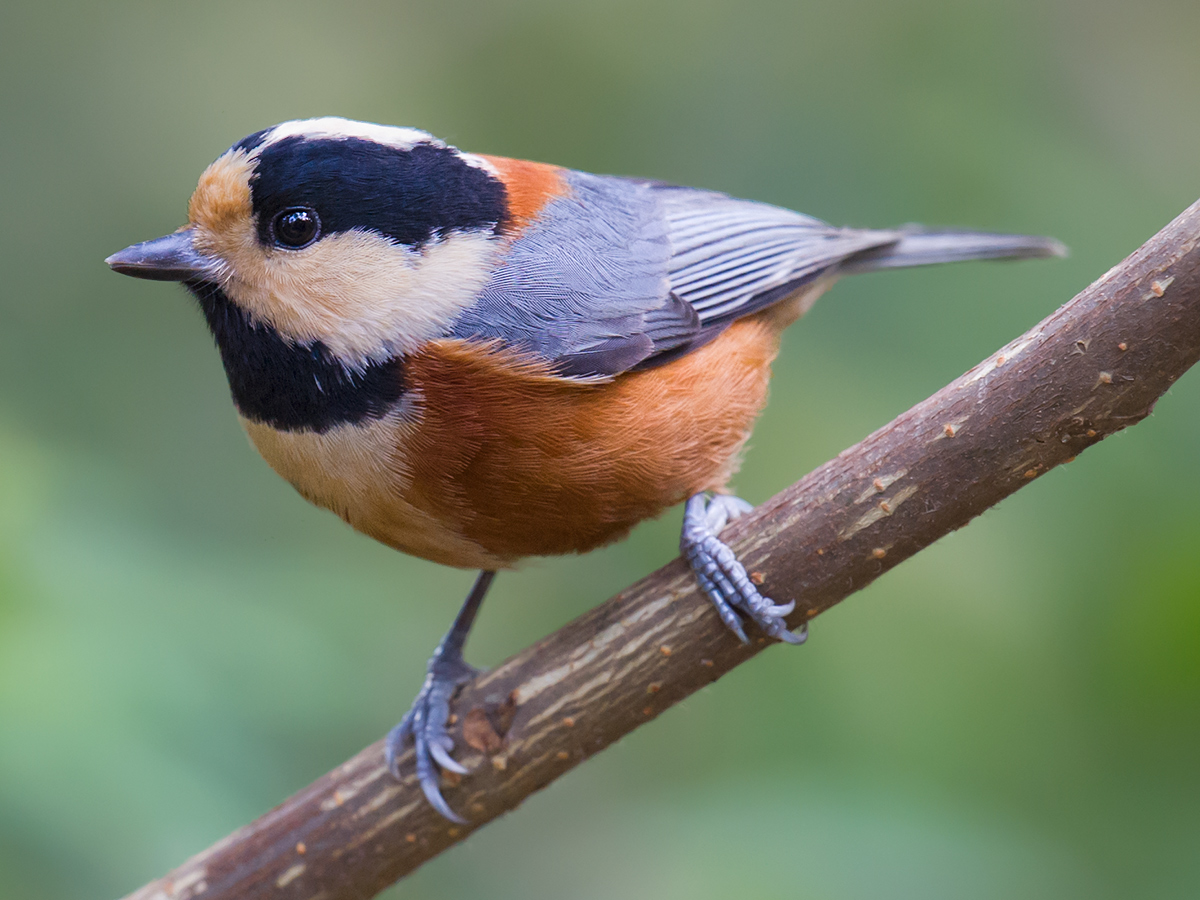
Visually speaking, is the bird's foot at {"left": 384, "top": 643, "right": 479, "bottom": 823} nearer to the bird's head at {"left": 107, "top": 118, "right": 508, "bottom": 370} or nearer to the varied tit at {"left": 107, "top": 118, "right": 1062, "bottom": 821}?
the varied tit at {"left": 107, "top": 118, "right": 1062, "bottom": 821}

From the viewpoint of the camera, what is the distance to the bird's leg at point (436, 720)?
254 centimetres

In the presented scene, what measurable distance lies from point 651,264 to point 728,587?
84 centimetres

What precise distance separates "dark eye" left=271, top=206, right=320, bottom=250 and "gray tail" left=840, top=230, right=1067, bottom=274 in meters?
1.56

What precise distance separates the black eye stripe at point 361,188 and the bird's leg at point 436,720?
110 centimetres

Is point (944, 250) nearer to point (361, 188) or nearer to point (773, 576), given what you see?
point (773, 576)

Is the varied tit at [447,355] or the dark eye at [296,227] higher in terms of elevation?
the dark eye at [296,227]

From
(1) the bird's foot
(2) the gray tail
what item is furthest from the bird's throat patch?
(2) the gray tail

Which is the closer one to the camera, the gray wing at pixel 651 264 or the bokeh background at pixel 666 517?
the gray wing at pixel 651 264

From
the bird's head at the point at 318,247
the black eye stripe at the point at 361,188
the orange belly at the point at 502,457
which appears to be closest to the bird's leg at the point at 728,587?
the orange belly at the point at 502,457

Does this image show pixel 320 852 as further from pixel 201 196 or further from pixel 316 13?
pixel 316 13

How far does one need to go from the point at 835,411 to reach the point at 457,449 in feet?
4.66

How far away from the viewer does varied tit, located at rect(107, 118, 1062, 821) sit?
2143mm

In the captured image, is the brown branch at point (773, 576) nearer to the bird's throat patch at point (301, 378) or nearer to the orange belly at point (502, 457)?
the orange belly at point (502, 457)

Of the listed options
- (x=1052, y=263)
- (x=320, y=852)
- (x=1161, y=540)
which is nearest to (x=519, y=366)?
(x=320, y=852)
